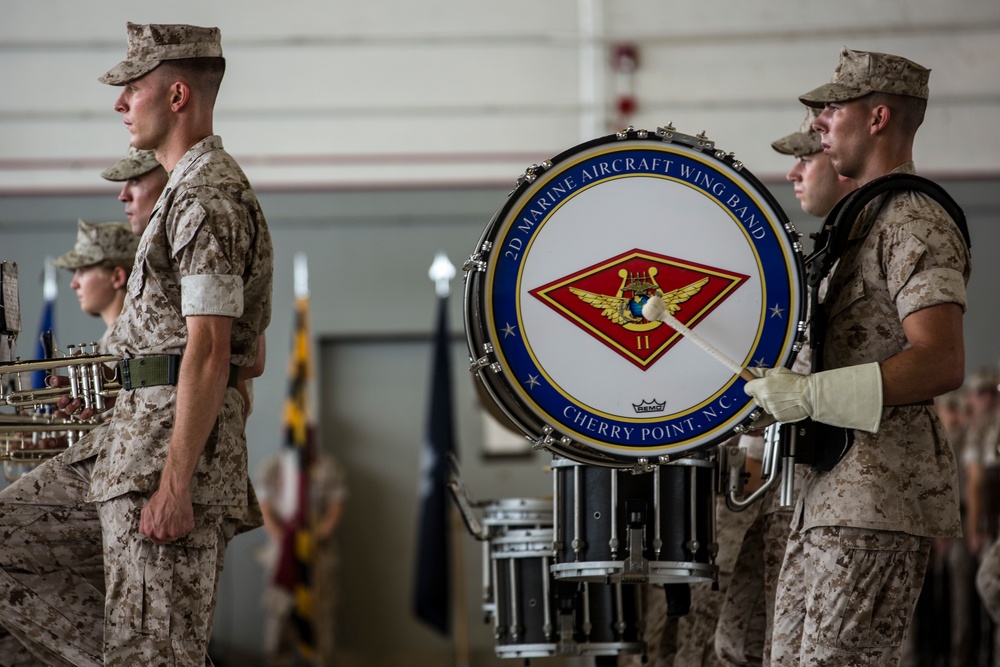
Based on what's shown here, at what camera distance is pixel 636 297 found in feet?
8.73

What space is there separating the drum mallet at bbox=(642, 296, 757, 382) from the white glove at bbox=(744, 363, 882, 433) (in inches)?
2.3

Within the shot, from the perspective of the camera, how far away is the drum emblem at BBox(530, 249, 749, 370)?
8.71ft

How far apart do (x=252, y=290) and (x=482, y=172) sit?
5865mm

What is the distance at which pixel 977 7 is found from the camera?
27.8 feet

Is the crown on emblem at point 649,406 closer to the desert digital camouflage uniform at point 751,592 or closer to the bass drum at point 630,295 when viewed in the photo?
the bass drum at point 630,295

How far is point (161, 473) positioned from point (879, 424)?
4.88 ft

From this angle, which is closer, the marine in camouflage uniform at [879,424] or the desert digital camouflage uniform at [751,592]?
the marine in camouflage uniform at [879,424]

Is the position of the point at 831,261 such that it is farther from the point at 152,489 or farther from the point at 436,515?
the point at 436,515

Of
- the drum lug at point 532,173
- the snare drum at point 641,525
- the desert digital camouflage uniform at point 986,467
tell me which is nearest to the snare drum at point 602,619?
the snare drum at point 641,525

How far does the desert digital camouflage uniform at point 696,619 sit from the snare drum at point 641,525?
1.77 ft

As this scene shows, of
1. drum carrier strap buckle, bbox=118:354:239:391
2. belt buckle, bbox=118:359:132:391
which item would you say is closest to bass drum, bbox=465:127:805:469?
drum carrier strap buckle, bbox=118:354:239:391

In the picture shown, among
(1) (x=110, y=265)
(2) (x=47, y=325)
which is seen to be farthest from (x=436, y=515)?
(1) (x=110, y=265)

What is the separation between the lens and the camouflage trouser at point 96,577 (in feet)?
8.24

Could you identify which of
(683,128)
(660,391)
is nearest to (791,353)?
(660,391)
